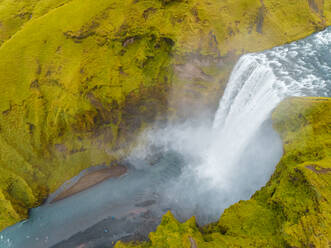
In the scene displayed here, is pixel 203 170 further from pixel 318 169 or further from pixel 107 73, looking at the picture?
pixel 107 73

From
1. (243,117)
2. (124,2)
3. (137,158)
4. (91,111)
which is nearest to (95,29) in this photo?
(124,2)

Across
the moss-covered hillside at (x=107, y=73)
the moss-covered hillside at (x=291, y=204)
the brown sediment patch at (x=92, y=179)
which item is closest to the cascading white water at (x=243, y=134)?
the moss-covered hillside at (x=107, y=73)

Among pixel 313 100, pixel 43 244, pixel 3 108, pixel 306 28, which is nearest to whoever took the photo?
pixel 313 100

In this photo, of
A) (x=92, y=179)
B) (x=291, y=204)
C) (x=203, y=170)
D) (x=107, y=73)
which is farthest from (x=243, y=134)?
(x=92, y=179)

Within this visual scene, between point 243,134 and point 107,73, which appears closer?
point 243,134

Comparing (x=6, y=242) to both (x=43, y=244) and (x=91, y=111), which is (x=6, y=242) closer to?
(x=43, y=244)

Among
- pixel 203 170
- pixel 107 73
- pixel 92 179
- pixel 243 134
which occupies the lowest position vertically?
pixel 203 170
